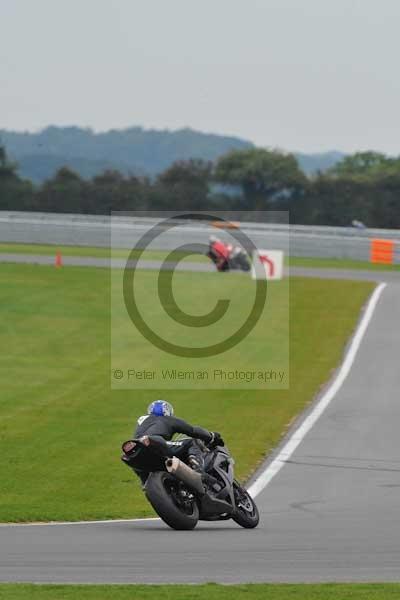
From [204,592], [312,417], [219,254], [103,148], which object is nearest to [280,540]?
[204,592]

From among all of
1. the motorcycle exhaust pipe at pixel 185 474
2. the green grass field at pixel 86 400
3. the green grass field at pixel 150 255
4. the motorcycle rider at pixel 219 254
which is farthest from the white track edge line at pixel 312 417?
the green grass field at pixel 150 255

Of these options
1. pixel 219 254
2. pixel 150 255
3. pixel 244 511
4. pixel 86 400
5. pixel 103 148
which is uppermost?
pixel 103 148

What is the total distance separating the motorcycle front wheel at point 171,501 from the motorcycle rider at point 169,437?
0.26 meters

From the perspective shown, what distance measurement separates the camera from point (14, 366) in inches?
1065

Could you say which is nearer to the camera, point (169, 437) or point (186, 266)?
point (169, 437)

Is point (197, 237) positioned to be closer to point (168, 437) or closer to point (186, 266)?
point (186, 266)

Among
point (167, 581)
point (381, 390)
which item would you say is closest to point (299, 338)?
point (381, 390)

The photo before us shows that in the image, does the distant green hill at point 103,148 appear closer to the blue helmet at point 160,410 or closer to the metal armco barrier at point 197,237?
the metal armco barrier at point 197,237

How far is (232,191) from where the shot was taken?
90.3m

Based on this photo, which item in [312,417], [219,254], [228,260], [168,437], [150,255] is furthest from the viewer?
[150,255]

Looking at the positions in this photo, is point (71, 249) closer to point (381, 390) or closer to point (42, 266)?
point (42, 266)

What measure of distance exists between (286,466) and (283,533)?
4801 millimetres

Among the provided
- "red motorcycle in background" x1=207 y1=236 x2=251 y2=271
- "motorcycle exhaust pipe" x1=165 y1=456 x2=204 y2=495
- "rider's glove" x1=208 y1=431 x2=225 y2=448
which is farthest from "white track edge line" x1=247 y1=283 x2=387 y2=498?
"red motorcycle in background" x1=207 y1=236 x2=251 y2=271

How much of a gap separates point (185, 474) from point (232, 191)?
7810 centimetres
